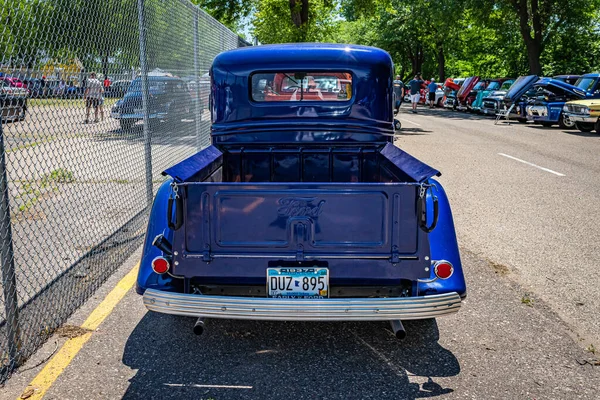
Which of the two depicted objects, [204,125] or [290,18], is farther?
[290,18]

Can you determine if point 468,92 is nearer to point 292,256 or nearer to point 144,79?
point 144,79

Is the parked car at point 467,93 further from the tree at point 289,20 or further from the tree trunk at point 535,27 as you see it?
the tree at point 289,20

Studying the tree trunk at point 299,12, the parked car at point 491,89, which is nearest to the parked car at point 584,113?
the parked car at point 491,89

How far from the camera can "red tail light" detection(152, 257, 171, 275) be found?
11.8 ft

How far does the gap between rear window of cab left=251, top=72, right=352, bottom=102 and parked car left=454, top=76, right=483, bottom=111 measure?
89.8ft

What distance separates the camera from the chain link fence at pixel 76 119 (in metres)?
3.53

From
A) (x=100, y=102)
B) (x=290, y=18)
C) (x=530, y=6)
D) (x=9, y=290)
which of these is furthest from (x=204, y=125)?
(x=530, y=6)

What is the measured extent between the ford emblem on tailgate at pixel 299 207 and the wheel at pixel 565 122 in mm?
19296

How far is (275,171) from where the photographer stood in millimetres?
5191

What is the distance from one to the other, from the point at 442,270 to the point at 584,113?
17.9 metres

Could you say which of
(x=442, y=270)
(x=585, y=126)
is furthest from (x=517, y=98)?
(x=442, y=270)

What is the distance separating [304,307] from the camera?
3227 mm

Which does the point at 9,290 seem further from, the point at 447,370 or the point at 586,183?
the point at 586,183

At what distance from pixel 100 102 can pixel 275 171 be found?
5.17ft
